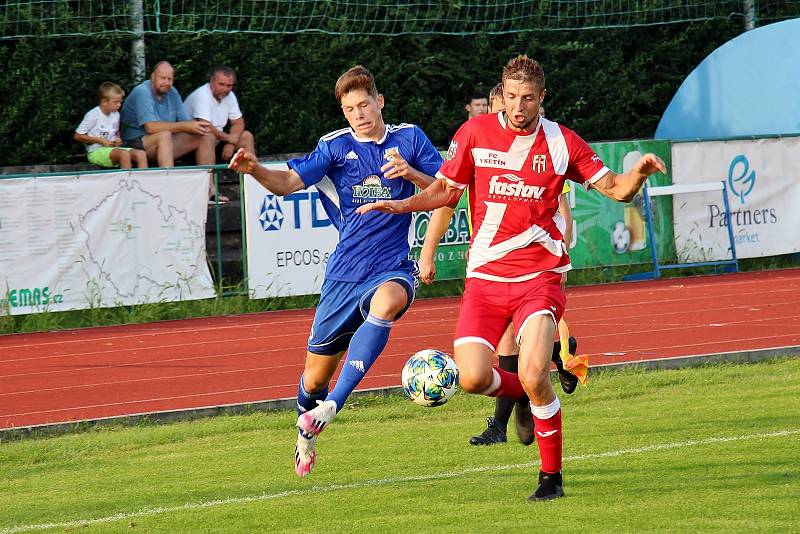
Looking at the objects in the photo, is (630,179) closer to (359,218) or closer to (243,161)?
(359,218)

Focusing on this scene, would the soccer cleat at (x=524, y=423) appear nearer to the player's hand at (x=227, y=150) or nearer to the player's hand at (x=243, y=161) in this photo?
the player's hand at (x=243, y=161)

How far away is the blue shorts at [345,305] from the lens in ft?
27.1

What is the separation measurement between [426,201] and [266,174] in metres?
1.02

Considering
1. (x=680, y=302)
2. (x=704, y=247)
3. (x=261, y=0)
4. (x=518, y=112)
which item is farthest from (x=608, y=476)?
(x=261, y=0)

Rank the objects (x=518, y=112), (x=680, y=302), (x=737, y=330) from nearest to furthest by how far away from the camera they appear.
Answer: (x=518, y=112), (x=737, y=330), (x=680, y=302)

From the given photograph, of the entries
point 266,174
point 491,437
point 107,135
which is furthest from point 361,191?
point 107,135

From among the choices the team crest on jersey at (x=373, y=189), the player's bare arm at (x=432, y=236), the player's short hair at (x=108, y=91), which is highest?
the player's short hair at (x=108, y=91)

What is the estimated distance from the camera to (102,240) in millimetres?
15617

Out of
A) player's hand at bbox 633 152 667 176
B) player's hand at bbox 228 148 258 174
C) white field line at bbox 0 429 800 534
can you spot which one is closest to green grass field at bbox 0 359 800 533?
white field line at bbox 0 429 800 534

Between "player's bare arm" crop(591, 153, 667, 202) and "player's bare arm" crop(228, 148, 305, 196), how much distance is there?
5.99 feet

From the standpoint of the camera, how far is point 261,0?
2081 centimetres

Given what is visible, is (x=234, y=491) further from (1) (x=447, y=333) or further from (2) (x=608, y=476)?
(1) (x=447, y=333)

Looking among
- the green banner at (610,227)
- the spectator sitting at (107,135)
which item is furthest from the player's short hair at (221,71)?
the green banner at (610,227)

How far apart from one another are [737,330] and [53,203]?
7405 mm
